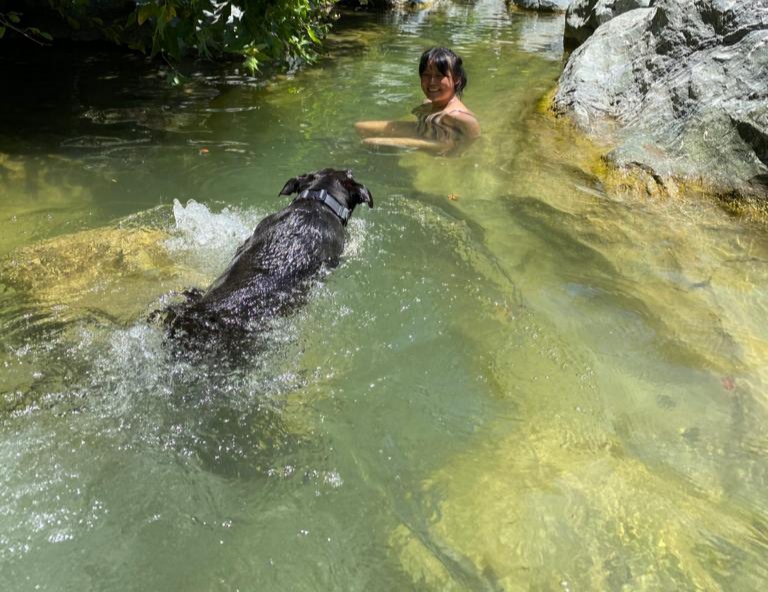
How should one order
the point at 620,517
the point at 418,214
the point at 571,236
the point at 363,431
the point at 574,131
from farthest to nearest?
the point at 574,131 < the point at 418,214 < the point at 571,236 < the point at 363,431 < the point at 620,517

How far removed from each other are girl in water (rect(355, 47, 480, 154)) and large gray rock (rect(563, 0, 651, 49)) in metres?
5.33

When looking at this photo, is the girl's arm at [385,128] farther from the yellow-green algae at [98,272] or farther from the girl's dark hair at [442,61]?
the yellow-green algae at [98,272]

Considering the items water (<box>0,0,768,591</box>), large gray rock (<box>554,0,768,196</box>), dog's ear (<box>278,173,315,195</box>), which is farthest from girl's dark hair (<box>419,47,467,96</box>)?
dog's ear (<box>278,173,315,195</box>)

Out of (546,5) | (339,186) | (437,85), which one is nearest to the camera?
(339,186)

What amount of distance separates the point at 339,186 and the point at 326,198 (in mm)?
350

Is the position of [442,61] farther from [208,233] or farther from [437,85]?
[208,233]

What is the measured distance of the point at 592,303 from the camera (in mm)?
4051

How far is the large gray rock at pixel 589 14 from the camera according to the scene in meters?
10.2

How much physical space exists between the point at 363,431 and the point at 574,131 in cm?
573

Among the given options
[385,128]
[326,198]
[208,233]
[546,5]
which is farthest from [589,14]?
[546,5]

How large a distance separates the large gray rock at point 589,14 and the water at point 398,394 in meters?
5.77

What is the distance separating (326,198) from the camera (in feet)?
14.9

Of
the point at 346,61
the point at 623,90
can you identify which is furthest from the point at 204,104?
the point at 623,90

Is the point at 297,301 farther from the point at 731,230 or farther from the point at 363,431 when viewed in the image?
the point at 731,230
